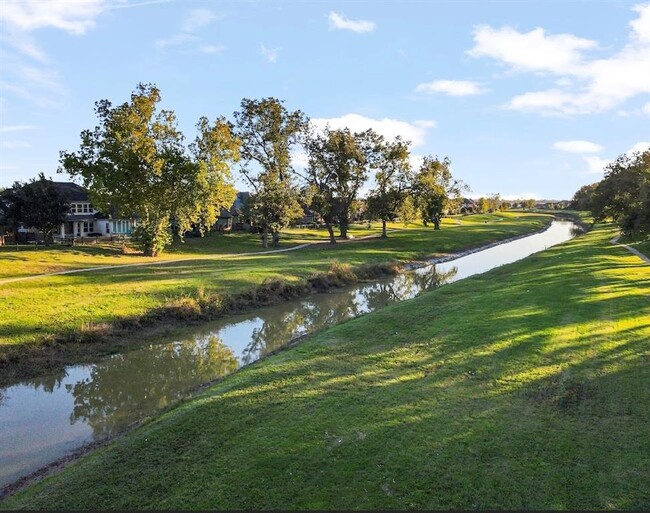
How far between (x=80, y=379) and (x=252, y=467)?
35.7 feet

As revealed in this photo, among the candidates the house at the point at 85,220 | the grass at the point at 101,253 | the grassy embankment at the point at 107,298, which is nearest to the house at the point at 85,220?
the house at the point at 85,220

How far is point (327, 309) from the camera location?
28.0m

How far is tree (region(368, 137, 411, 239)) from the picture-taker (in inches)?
2569

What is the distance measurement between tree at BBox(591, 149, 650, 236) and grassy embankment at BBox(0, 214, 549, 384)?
1963 centimetres

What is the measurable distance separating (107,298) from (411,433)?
19.7 m

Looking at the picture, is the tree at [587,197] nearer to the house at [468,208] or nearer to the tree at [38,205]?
the house at [468,208]

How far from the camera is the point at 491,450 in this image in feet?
28.7

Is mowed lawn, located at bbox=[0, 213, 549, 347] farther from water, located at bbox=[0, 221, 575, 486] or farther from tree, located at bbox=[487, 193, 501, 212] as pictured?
tree, located at bbox=[487, 193, 501, 212]

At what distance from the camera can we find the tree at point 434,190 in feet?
220

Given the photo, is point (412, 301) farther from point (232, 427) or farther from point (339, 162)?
point (339, 162)

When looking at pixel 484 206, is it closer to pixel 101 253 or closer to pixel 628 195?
pixel 628 195

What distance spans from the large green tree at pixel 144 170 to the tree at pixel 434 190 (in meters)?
29.3

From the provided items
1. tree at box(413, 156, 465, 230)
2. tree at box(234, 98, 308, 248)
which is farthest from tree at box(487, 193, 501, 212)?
tree at box(234, 98, 308, 248)

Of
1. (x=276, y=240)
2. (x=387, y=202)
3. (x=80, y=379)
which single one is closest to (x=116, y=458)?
(x=80, y=379)
